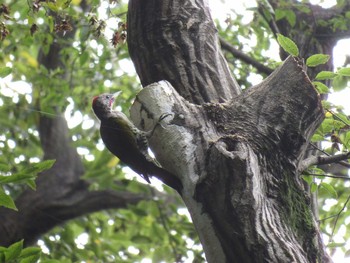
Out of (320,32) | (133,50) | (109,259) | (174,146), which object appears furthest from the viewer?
(109,259)

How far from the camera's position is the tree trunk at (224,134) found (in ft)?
6.97

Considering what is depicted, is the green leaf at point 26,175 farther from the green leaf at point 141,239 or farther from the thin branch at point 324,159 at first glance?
the green leaf at point 141,239

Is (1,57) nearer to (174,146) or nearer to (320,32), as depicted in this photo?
(320,32)

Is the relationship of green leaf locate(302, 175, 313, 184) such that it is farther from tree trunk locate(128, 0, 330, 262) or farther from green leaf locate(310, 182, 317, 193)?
tree trunk locate(128, 0, 330, 262)

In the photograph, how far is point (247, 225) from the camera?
2090 mm

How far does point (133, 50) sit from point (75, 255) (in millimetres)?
2638

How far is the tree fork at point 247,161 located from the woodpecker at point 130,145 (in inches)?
1.9

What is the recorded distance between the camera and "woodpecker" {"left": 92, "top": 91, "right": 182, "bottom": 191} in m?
2.46

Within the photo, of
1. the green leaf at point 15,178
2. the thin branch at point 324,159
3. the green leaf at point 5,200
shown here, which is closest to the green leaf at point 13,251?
the green leaf at point 5,200

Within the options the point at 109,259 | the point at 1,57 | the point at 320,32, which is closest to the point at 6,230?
the point at 109,259

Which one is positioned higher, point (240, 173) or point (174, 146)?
point (174, 146)

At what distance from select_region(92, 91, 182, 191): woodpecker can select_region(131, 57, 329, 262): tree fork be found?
0.05m

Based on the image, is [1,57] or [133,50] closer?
[133,50]

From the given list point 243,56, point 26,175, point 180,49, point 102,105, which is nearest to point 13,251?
point 26,175
